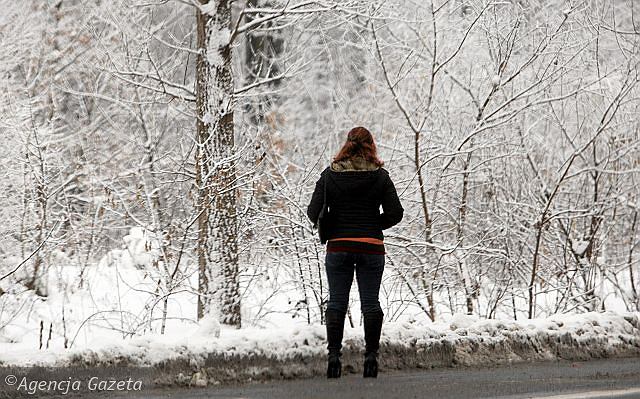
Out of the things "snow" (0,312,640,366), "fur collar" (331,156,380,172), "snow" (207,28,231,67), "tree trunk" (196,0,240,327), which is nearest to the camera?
"snow" (0,312,640,366)

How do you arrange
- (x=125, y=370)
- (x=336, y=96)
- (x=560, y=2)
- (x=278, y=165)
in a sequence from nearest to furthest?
(x=125, y=370) → (x=278, y=165) → (x=560, y=2) → (x=336, y=96)

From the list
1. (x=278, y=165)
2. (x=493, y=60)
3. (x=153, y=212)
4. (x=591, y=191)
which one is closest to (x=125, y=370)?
(x=153, y=212)

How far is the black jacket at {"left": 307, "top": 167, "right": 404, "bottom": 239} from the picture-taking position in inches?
265

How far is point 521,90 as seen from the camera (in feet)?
36.0

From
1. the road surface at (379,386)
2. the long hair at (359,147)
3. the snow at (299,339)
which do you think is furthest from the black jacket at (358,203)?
the road surface at (379,386)

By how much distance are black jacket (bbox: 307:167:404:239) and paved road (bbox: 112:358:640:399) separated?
1.10 metres

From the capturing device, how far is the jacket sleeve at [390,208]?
22.2ft

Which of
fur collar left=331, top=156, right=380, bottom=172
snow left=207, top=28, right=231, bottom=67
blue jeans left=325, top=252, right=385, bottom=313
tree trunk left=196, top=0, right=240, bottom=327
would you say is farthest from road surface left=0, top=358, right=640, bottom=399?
snow left=207, top=28, right=231, bottom=67

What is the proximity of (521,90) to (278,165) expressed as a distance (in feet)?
10.1

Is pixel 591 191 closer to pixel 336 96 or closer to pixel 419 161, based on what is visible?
pixel 419 161

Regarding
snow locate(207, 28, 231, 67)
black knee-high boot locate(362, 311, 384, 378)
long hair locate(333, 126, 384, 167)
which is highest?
snow locate(207, 28, 231, 67)

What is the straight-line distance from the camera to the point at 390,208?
6.77 meters

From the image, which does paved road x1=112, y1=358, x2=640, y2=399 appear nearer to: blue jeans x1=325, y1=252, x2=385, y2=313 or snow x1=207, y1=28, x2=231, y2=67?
blue jeans x1=325, y1=252, x2=385, y2=313

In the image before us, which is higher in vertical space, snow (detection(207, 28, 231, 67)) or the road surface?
snow (detection(207, 28, 231, 67))
